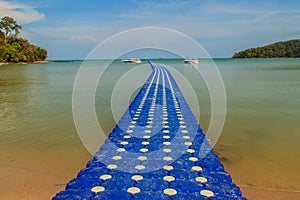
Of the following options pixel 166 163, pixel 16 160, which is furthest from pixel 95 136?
pixel 166 163

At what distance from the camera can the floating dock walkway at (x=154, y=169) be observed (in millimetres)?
2129

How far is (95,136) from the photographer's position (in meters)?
4.84

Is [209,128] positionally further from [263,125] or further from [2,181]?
[2,181]

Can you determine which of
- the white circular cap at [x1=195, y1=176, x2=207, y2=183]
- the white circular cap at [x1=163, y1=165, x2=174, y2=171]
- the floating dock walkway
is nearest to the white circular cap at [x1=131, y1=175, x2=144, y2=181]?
the floating dock walkway

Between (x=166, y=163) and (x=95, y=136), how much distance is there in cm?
238

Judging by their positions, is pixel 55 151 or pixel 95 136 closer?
pixel 55 151

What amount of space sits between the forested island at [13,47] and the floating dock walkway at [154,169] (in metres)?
53.0

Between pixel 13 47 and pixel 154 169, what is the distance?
185 ft

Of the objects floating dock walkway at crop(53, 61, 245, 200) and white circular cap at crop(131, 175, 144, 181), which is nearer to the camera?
floating dock walkway at crop(53, 61, 245, 200)

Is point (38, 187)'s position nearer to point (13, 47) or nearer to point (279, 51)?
point (13, 47)

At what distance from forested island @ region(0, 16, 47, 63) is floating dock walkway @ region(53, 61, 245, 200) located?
53.0 metres

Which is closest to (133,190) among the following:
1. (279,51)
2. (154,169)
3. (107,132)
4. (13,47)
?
(154,169)

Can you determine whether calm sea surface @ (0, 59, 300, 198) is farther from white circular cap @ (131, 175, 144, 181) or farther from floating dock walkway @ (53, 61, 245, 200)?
A: white circular cap @ (131, 175, 144, 181)

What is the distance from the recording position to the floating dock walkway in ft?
6.98
